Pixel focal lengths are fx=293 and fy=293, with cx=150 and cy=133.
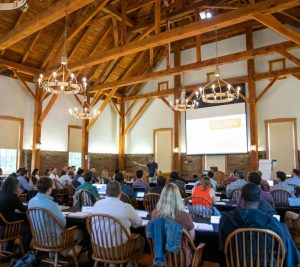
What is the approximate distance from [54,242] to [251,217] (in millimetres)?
2157

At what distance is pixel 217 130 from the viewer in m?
12.8

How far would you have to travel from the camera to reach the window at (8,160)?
11023mm

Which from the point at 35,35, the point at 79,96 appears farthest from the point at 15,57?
the point at 79,96

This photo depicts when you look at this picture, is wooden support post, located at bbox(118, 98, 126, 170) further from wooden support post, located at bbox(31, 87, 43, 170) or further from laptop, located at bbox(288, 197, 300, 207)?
laptop, located at bbox(288, 197, 300, 207)

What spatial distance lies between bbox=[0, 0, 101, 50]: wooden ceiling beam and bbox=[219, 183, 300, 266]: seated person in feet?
Answer: 14.4

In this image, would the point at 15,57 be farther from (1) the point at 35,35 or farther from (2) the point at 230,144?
(2) the point at 230,144

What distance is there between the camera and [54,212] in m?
3.29

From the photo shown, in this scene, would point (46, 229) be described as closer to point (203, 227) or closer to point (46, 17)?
point (203, 227)

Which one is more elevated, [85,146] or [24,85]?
[24,85]

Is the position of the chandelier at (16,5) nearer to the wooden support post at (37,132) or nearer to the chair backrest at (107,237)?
the chair backrest at (107,237)

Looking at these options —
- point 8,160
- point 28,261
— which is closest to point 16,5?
point 28,261

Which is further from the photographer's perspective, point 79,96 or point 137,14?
point 79,96

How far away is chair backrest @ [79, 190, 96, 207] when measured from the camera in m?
5.07

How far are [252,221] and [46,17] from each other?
5.49 metres
